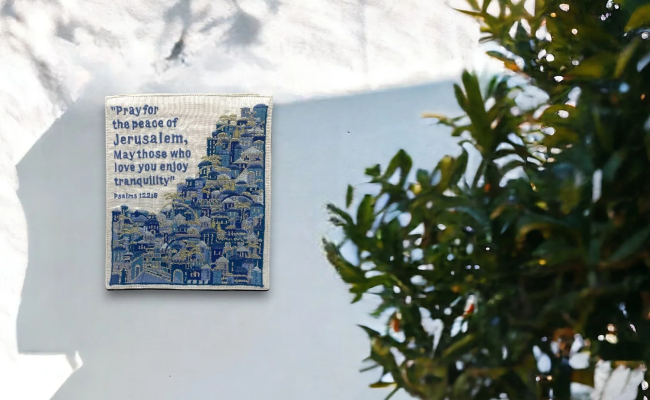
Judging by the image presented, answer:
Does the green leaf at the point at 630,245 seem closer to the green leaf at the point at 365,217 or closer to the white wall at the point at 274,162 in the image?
the green leaf at the point at 365,217

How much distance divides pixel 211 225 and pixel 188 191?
143 mm

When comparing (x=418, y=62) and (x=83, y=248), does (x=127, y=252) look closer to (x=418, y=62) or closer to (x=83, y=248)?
(x=83, y=248)

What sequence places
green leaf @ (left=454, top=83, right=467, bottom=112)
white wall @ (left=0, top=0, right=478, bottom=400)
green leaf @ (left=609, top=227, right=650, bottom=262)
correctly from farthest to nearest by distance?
white wall @ (left=0, top=0, right=478, bottom=400) → green leaf @ (left=454, top=83, right=467, bottom=112) → green leaf @ (left=609, top=227, right=650, bottom=262)

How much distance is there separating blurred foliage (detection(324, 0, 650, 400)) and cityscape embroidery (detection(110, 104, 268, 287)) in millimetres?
1525

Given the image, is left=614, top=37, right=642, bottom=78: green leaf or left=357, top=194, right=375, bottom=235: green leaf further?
left=357, top=194, right=375, bottom=235: green leaf

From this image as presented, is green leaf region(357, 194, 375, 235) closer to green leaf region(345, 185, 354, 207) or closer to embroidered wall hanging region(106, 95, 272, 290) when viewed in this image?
green leaf region(345, 185, 354, 207)

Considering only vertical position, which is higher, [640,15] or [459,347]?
[640,15]

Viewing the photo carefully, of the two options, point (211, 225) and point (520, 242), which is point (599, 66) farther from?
point (211, 225)

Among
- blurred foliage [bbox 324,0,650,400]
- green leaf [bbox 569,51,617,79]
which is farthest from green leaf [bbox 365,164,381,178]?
green leaf [bbox 569,51,617,79]

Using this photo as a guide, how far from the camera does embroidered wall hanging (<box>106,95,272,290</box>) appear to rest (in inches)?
91.5

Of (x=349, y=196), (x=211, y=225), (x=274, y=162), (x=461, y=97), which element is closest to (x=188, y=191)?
(x=211, y=225)

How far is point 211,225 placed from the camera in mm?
2350

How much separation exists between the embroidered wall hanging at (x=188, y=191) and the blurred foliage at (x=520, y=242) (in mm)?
1529

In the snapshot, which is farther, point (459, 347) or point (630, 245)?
point (459, 347)
